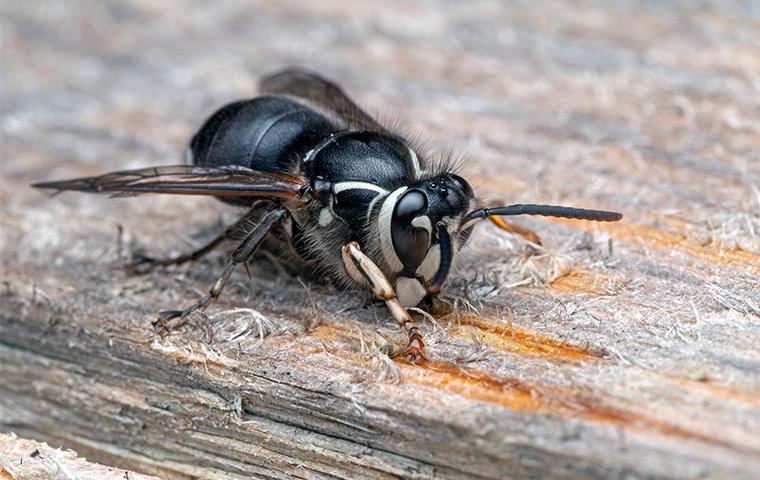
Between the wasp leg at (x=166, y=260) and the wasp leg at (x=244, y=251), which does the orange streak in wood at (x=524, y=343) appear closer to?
the wasp leg at (x=244, y=251)

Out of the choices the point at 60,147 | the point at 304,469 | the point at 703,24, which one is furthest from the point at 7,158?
the point at 703,24

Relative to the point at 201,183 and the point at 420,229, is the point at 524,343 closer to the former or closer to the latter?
the point at 420,229

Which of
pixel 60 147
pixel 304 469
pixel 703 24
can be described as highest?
pixel 703 24

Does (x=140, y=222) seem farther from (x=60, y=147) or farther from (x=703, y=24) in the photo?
(x=703, y=24)

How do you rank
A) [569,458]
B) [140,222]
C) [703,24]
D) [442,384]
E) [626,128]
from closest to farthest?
[569,458], [442,384], [140,222], [626,128], [703,24]

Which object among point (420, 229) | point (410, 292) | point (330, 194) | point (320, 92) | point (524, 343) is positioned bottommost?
point (524, 343)

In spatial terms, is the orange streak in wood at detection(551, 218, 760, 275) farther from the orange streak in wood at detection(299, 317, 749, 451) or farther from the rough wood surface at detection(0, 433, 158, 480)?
the rough wood surface at detection(0, 433, 158, 480)

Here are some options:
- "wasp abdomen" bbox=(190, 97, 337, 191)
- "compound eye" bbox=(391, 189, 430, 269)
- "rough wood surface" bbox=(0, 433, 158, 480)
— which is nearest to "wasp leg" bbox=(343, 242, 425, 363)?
"compound eye" bbox=(391, 189, 430, 269)

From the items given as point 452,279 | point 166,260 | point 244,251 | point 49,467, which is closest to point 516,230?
point 452,279
